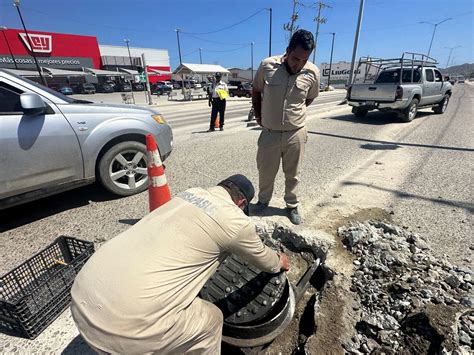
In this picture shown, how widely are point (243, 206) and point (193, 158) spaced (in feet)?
12.9

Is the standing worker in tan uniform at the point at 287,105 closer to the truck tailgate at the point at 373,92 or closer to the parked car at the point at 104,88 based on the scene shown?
the truck tailgate at the point at 373,92

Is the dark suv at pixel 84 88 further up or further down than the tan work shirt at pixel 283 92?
further down

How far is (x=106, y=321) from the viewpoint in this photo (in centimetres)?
115

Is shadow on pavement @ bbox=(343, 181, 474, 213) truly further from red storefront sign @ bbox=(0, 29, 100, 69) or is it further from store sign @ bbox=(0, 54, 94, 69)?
store sign @ bbox=(0, 54, 94, 69)

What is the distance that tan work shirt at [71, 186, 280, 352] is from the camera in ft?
3.78

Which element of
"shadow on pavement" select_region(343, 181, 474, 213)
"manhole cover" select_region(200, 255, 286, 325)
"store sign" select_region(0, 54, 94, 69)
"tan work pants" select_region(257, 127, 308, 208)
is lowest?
"shadow on pavement" select_region(343, 181, 474, 213)

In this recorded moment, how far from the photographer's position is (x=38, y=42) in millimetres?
33812

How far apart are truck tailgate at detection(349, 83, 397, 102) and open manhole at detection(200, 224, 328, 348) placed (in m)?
8.29

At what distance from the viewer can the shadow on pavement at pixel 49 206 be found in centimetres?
320

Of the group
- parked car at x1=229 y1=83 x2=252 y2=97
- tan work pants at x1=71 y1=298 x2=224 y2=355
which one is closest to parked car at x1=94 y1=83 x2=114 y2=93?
parked car at x1=229 y1=83 x2=252 y2=97

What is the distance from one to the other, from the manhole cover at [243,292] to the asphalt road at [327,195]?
40.4 inches

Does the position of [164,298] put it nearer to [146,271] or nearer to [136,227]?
[146,271]

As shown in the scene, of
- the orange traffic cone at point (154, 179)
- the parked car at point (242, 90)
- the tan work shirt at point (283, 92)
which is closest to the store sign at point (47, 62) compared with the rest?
the parked car at point (242, 90)

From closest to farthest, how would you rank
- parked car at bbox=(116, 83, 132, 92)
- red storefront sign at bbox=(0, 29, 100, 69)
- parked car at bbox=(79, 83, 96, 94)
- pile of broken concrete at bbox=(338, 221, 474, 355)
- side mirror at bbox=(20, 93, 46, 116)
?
pile of broken concrete at bbox=(338, 221, 474, 355)
side mirror at bbox=(20, 93, 46, 116)
red storefront sign at bbox=(0, 29, 100, 69)
parked car at bbox=(79, 83, 96, 94)
parked car at bbox=(116, 83, 132, 92)
